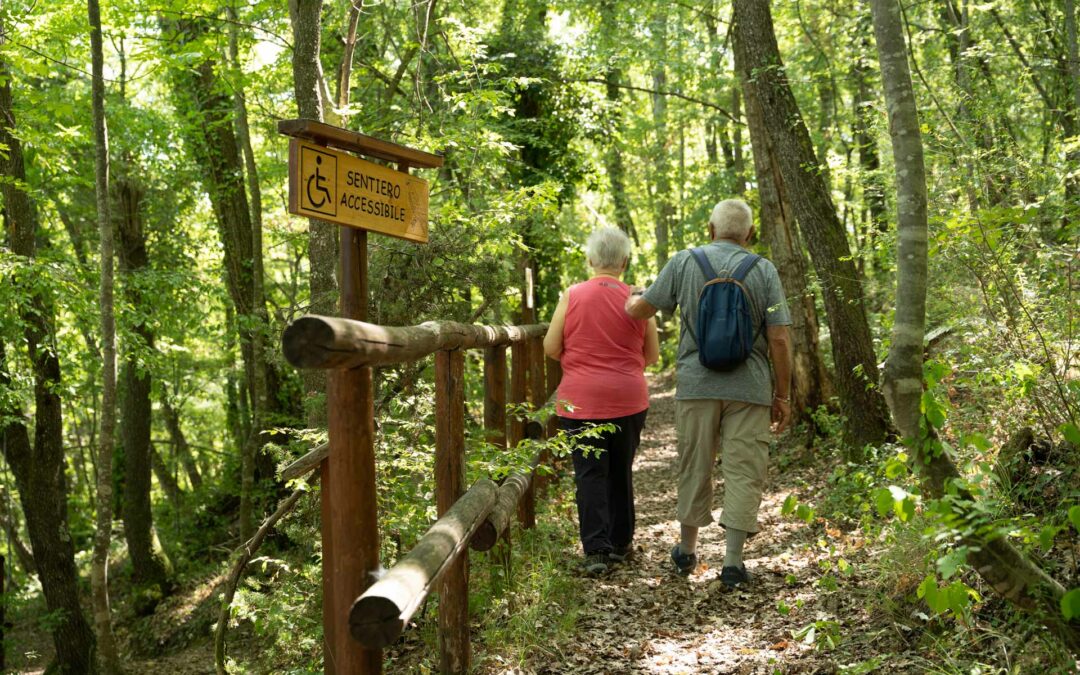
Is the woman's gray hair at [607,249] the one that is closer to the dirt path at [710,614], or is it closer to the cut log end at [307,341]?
the dirt path at [710,614]

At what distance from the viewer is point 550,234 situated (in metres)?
11.7

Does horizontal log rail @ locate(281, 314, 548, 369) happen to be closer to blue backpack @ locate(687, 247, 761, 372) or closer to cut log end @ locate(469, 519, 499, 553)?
cut log end @ locate(469, 519, 499, 553)

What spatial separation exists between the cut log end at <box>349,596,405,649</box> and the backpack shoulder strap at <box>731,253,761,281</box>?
3255mm

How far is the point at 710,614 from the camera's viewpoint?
4.82m

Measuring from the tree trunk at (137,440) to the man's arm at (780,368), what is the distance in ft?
35.3

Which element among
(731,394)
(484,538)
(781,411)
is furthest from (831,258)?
(484,538)

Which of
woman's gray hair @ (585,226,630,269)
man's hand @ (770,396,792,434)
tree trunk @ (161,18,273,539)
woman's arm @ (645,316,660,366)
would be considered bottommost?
man's hand @ (770,396,792,434)

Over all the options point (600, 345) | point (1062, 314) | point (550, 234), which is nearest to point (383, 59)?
point (550, 234)

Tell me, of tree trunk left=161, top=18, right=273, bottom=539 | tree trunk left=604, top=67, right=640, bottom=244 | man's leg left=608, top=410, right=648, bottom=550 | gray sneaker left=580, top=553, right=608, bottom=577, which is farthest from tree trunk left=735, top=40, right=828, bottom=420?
tree trunk left=161, top=18, right=273, bottom=539

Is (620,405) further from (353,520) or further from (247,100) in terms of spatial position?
(247,100)

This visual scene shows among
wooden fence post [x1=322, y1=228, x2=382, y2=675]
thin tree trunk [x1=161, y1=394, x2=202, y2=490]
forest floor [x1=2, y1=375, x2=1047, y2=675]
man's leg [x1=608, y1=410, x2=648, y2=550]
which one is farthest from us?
thin tree trunk [x1=161, y1=394, x2=202, y2=490]

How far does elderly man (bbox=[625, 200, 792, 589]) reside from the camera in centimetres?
508

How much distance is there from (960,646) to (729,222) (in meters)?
2.74

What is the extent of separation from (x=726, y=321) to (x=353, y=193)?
2615mm
